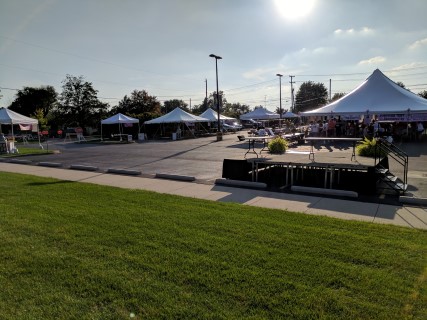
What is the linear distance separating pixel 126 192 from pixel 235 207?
10.5 ft

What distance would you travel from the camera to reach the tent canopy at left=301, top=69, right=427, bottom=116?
1595 centimetres

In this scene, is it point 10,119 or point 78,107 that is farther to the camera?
point 78,107

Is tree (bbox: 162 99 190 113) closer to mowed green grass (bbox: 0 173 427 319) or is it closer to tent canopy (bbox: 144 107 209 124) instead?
tent canopy (bbox: 144 107 209 124)

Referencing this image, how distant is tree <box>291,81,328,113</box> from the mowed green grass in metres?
107

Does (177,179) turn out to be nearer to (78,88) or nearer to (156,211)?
(156,211)

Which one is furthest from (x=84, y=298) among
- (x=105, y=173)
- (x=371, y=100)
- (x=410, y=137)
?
(x=410, y=137)

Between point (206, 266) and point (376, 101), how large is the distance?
15.3 metres

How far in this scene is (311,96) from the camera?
110938 mm

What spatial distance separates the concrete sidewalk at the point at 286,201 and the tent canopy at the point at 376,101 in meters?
9.34

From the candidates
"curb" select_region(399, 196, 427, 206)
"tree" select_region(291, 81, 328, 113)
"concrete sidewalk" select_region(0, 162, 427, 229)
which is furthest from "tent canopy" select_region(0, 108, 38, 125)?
"tree" select_region(291, 81, 328, 113)

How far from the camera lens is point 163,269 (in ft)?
13.3

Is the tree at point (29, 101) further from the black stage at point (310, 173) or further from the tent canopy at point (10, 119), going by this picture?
the black stage at point (310, 173)

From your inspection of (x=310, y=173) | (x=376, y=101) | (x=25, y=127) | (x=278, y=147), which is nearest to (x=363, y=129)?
(x=376, y=101)

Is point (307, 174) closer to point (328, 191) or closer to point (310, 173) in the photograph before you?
point (310, 173)
